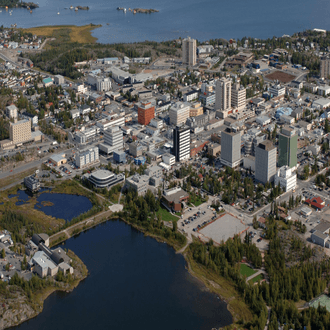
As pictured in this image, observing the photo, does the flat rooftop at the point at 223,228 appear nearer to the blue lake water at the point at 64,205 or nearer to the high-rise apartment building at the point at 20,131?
the blue lake water at the point at 64,205

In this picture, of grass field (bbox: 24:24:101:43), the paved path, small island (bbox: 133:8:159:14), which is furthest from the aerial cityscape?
small island (bbox: 133:8:159:14)

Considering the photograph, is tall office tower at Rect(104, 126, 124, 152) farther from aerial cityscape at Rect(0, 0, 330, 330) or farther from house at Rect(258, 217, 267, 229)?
house at Rect(258, 217, 267, 229)

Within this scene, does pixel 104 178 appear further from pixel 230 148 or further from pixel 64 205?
pixel 230 148

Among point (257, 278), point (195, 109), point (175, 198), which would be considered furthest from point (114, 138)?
point (257, 278)

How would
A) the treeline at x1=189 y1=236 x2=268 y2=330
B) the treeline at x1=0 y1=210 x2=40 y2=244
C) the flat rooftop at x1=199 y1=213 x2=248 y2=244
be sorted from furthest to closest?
the flat rooftop at x1=199 y1=213 x2=248 y2=244
the treeline at x1=0 y1=210 x2=40 y2=244
the treeline at x1=189 y1=236 x2=268 y2=330

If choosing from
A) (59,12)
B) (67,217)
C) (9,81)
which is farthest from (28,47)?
(67,217)

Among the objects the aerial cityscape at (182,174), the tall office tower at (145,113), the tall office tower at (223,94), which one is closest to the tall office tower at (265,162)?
the aerial cityscape at (182,174)
